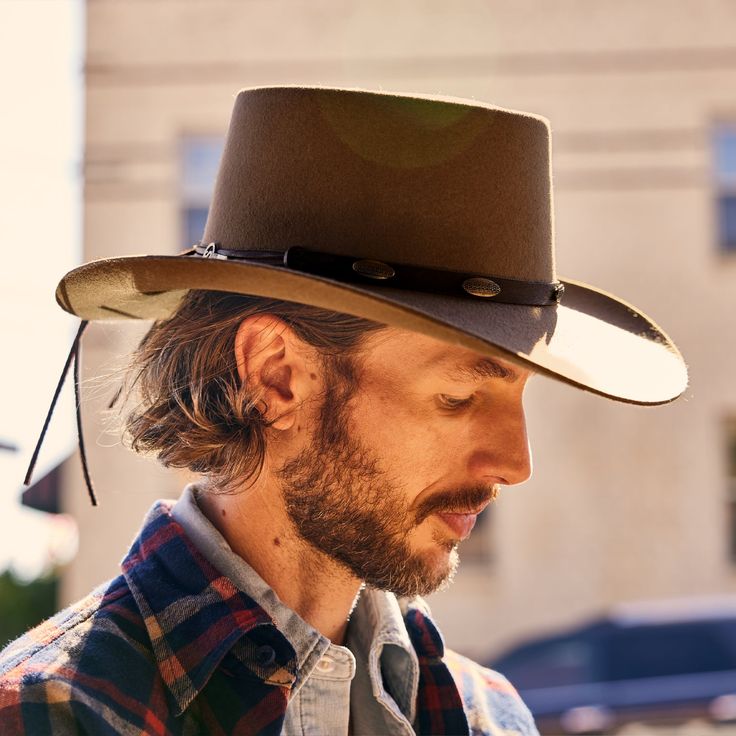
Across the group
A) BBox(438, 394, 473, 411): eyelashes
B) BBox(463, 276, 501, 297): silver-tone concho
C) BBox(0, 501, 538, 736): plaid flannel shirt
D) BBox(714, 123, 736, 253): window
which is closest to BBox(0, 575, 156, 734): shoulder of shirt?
BBox(0, 501, 538, 736): plaid flannel shirt

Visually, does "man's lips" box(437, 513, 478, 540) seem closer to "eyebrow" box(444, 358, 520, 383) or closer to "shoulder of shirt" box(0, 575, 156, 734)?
"eyebrow" box(444, 358, 520, 383)

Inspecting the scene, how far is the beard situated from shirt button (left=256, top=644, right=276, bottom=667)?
0.27 m

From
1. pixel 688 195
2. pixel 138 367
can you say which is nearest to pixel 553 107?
pixel 688 195

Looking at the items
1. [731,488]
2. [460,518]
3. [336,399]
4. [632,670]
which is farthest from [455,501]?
[731,488]

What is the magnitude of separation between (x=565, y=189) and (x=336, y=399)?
918cm

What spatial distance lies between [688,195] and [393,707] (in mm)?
9571

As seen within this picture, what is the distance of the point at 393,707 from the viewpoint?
83.9 inches

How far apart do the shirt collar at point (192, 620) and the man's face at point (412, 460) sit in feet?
0.77

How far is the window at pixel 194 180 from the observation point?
11133mm

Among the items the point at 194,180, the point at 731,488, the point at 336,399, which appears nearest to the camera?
the point at 336,399

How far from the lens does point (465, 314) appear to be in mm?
1859

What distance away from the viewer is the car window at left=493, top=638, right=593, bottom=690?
279 inches

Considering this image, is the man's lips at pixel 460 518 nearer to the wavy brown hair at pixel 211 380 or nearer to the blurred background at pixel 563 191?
the wavy brown hair at pixel 211 380

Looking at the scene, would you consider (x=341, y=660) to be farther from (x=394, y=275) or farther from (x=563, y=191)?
(x=563, y=191)
